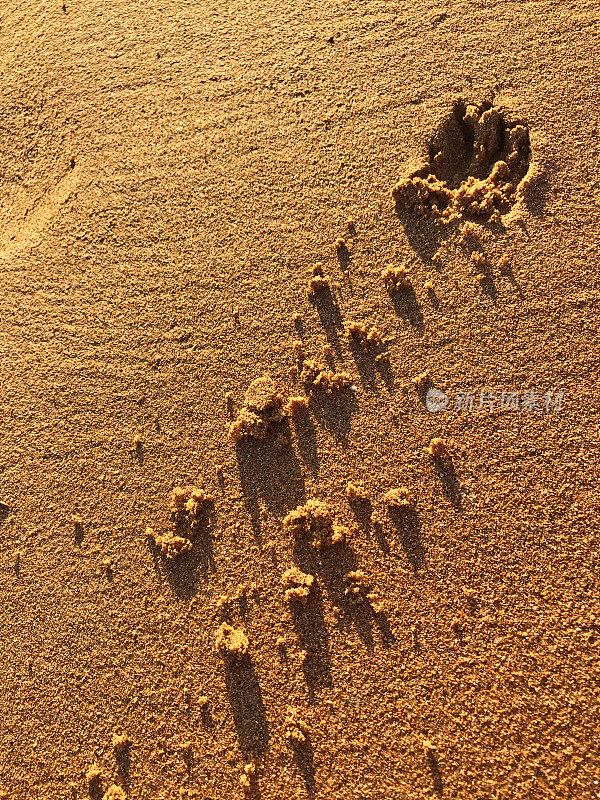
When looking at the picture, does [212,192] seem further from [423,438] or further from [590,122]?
[590,122]

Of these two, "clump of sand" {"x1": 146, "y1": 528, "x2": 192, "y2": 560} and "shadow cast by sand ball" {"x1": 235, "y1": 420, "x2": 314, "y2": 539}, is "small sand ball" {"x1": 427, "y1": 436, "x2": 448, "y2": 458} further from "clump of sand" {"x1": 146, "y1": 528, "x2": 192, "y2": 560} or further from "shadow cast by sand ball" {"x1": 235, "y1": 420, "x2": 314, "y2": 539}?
"clump of sand" {"x1": 146, "y1": 528, "x2": 192, "y2": 560}

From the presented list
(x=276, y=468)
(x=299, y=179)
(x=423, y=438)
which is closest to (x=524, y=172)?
(x=299, y=179)

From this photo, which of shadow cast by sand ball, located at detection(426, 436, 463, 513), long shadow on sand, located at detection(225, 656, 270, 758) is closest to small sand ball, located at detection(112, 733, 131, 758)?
long shadow on sand, located at detection(225, 656, 270, 758)

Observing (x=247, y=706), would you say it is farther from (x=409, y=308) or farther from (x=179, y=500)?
(x=409, y=308)

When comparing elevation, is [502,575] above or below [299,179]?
below

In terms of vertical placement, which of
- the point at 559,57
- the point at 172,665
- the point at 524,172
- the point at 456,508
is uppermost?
the point at 559,57

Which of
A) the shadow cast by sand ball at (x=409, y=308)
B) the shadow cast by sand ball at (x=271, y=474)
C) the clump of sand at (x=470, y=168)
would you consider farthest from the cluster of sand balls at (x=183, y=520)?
the clump of sand at (x=470, y=168)

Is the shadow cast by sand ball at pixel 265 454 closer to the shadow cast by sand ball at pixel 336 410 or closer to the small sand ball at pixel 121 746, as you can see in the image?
the shadow cast by sand ball at pixel 336 410

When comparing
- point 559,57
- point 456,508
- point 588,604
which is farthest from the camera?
point 559,57
